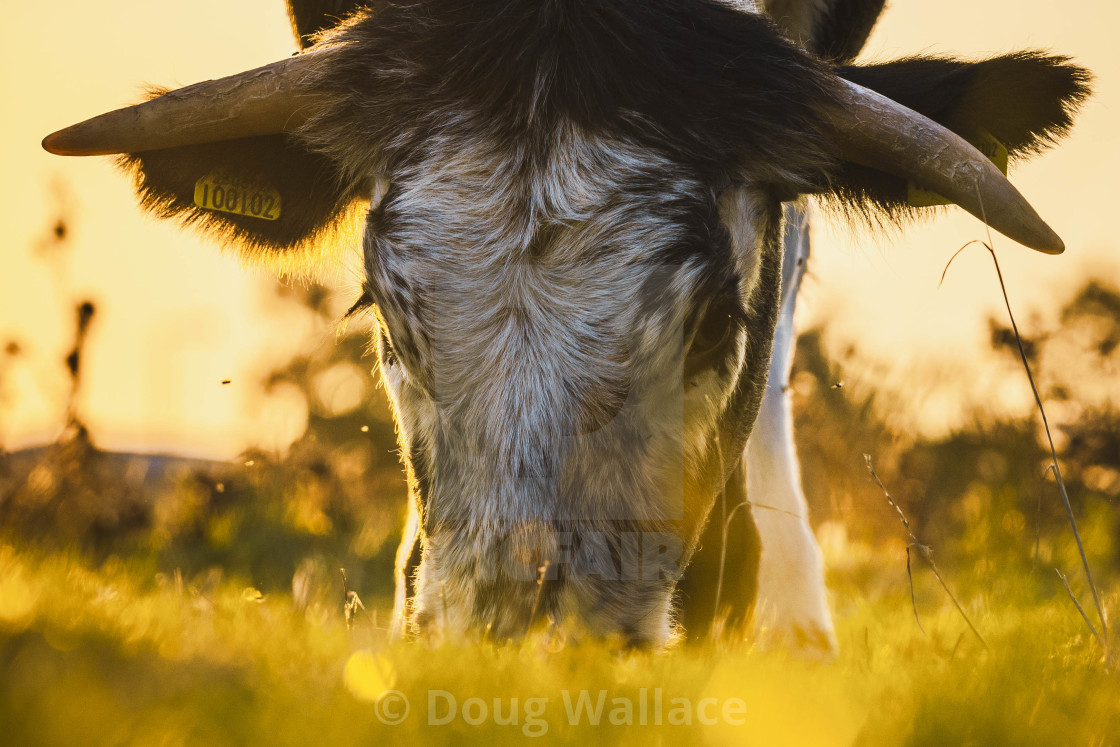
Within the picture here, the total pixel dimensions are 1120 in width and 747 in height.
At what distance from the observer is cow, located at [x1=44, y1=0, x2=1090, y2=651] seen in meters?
1.95

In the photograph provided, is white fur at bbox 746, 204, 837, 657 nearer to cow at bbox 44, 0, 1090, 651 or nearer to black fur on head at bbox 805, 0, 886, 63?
cow at bbox 44, 0, 1090, 651

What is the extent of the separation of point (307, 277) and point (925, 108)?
2258 millimetres

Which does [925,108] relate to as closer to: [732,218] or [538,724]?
[732,218]

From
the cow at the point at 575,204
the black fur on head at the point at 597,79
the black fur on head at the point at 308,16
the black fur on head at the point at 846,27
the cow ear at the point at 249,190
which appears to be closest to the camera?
the cow at the point at 575,204

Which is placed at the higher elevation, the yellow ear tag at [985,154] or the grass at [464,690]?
the yellow ear tag at [985,154]

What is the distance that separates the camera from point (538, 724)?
4.02ft

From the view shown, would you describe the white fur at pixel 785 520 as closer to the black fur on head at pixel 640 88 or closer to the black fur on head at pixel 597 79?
the black fur on head at pixel 640 88

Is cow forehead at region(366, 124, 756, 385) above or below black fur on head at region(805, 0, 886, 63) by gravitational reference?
below

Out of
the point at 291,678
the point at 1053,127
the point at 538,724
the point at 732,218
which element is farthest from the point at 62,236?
the point at 1053,127

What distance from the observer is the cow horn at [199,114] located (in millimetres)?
2502

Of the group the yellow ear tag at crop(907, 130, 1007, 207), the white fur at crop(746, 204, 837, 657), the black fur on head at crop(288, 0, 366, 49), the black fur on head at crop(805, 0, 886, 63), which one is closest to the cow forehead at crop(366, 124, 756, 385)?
the yellow ear tag at crop(907, 130, 1007, 207)

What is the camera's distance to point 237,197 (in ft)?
9.53

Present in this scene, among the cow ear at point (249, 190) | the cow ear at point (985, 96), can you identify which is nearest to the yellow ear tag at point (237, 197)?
A: the cow ear at point (249, 190)

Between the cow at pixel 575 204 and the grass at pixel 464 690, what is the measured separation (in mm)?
325
